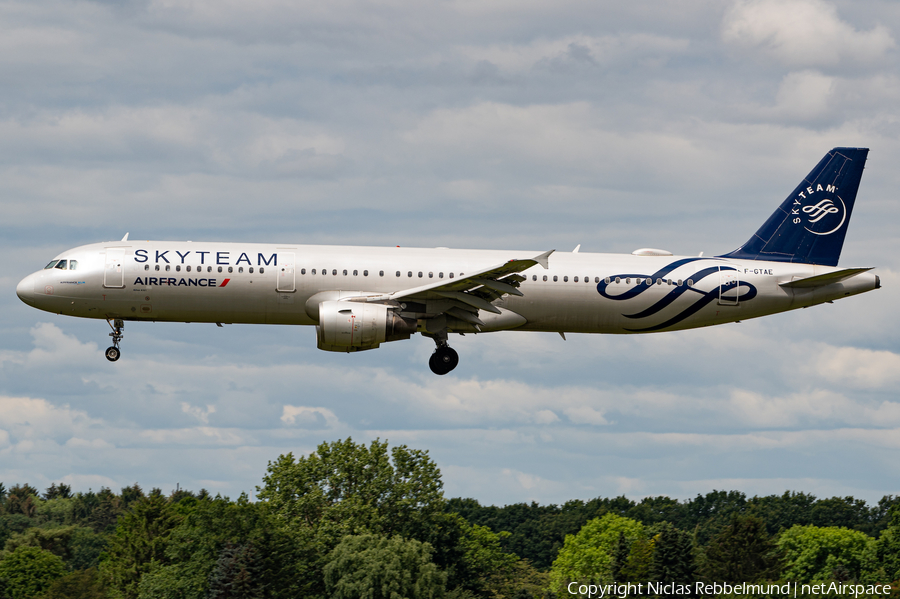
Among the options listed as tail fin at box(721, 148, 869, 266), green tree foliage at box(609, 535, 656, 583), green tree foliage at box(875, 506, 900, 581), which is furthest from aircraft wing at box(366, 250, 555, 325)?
green tree foliage at box(609, 535, 656, 583)

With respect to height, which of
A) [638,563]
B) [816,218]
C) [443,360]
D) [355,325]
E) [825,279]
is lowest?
[638,563]

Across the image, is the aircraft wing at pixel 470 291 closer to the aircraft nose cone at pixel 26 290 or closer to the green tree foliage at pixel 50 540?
the aircraft nose cone at pixel 26 290

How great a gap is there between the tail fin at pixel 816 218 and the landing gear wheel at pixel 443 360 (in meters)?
13.0

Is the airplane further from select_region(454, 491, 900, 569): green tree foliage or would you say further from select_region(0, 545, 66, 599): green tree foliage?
select_region(454, 491, 900, 569): green tree foliage

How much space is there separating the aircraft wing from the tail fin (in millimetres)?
11678

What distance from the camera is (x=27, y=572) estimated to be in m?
111

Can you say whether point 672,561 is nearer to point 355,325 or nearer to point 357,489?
point 357,489

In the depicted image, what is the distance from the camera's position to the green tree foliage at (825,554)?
4638 inches

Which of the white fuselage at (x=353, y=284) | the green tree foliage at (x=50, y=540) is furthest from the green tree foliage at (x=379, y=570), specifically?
the green tree foliage at (x=50, y=540)

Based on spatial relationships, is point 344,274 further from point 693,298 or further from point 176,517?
point 176,517

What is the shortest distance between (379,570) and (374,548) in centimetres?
229

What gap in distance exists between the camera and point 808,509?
152 metres

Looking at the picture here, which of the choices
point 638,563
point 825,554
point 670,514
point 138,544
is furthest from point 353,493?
point 670,514

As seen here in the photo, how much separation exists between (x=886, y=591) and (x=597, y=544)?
53304 millimetres
